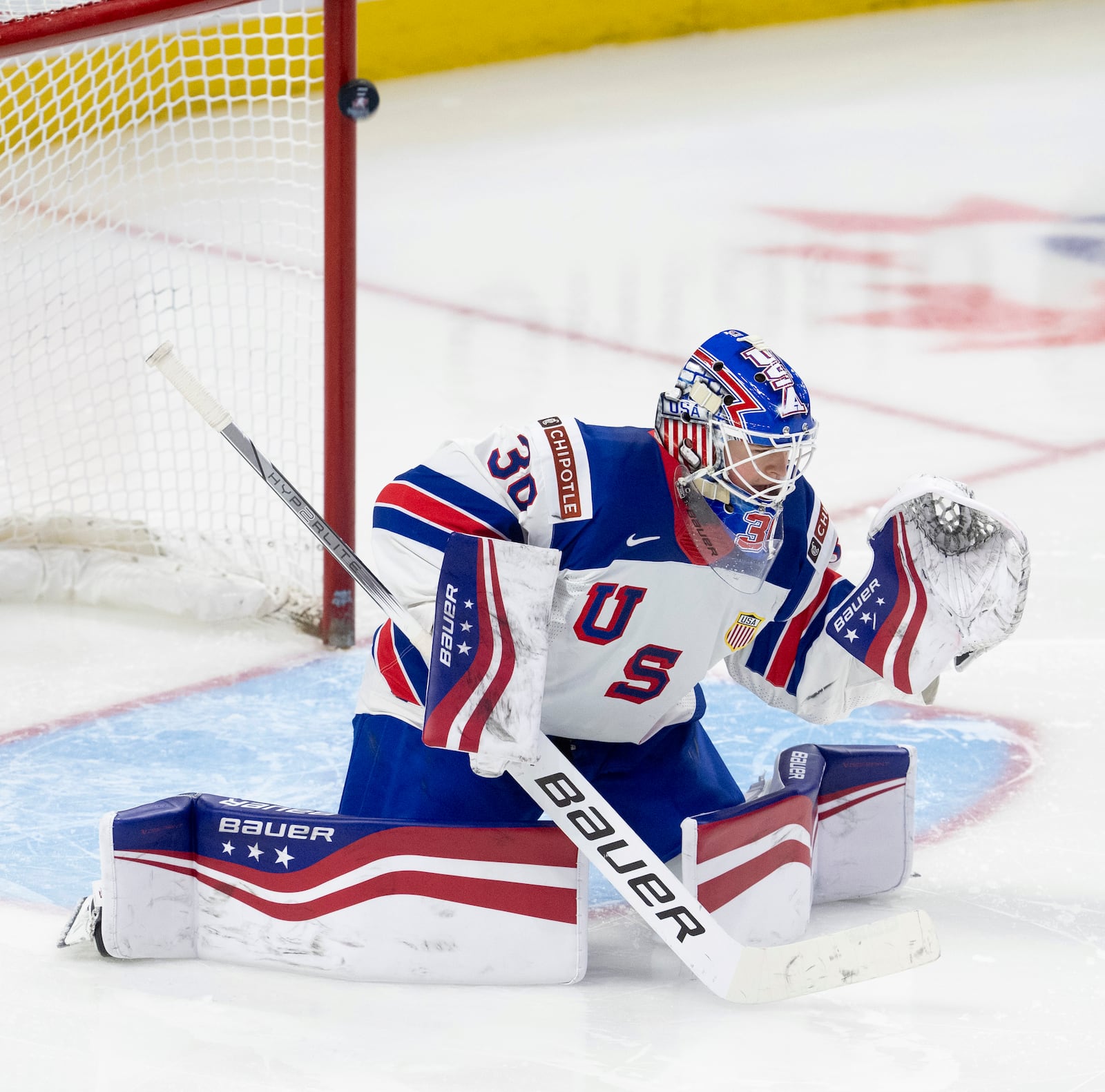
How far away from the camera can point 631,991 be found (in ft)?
7.18

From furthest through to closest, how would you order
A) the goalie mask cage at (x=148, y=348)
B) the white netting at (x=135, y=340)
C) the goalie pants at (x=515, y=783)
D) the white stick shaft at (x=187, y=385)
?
1. the white netting at (x=135, y=340)
2. the goalie mask cage at (x=148, y=348)
3. the goalie pants at (x=515, y=783)
4. the white stick shaft at (x=187, y=385)

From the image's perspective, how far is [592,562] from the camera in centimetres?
219

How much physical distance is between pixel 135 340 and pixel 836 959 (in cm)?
323

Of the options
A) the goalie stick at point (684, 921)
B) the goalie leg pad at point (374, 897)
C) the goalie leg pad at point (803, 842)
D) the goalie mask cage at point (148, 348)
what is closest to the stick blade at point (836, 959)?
the goalie stick at point (684, 921)

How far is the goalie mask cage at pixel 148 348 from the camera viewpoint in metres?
3.34

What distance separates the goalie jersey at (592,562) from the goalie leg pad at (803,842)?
7.6 inches

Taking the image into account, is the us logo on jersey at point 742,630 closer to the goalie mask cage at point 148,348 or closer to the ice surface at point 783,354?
the ice surface at point 783,354

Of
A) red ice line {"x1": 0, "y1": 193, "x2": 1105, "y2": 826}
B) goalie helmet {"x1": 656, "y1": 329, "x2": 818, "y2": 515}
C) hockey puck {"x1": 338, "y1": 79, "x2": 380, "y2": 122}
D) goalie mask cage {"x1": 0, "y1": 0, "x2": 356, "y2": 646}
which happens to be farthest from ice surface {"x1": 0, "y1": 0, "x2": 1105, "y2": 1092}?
hockey puck {"x1": 338, "y1": 79, "x2": 380, "y2": 122}

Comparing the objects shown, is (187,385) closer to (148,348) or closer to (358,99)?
(358,99)

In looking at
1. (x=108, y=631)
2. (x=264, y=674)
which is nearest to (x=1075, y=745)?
(x=264, y=674)

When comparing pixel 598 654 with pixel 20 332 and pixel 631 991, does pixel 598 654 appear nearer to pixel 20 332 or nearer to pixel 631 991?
pixel 631 991

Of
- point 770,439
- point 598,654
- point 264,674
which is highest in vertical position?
point 770,439

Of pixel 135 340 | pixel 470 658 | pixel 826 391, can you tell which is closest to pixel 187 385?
pixel 470 658

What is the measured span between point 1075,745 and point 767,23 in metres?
5.87
